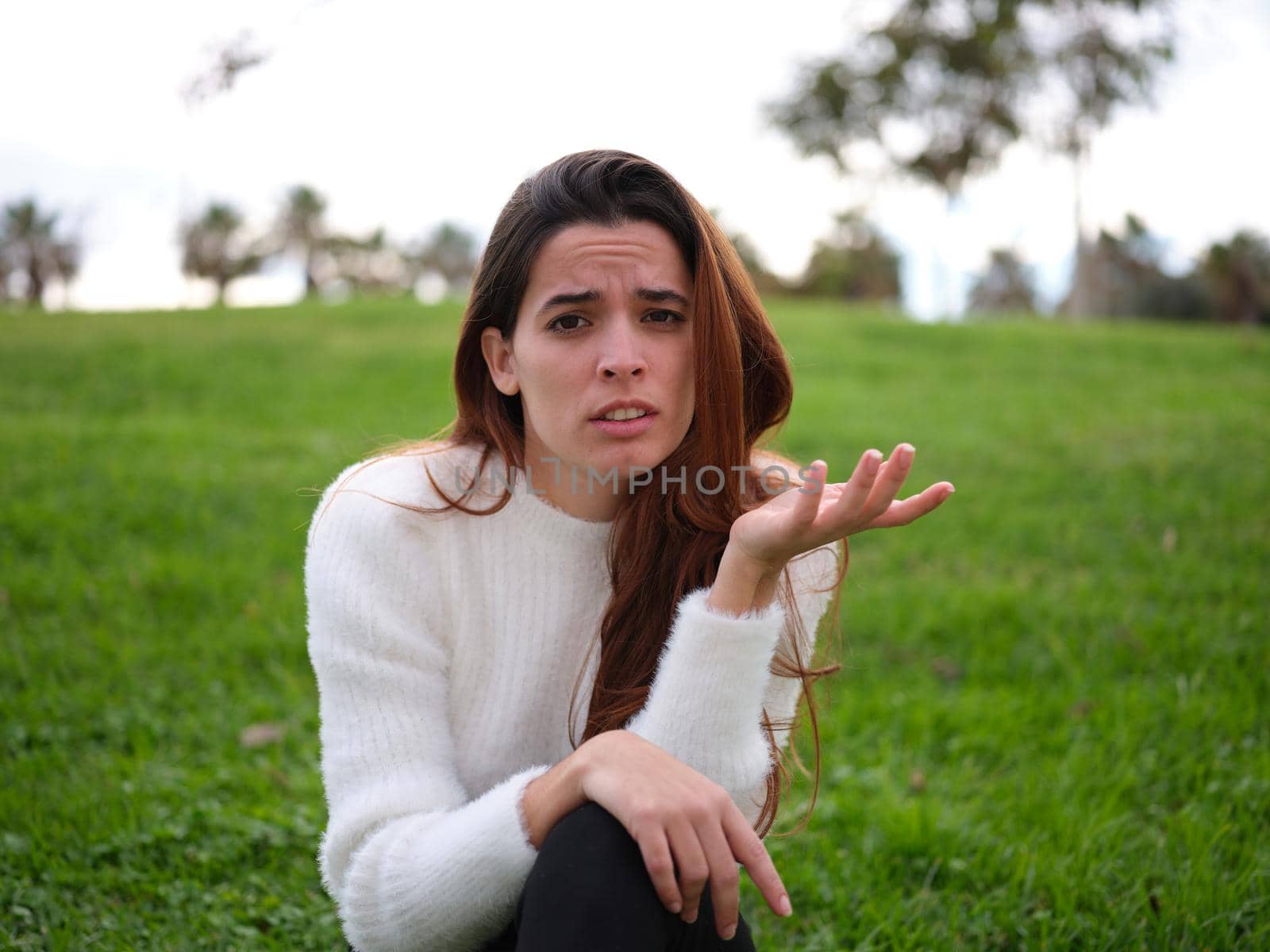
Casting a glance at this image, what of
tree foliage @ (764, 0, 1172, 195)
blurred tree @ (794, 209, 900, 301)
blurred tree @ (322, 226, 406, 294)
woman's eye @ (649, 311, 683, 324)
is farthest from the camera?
blurred tree @ (322, 226, 406, 294)

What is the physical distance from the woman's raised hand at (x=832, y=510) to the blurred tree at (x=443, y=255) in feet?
142

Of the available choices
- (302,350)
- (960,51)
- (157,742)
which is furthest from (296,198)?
(157,742)

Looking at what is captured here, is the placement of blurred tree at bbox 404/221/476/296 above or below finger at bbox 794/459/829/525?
above

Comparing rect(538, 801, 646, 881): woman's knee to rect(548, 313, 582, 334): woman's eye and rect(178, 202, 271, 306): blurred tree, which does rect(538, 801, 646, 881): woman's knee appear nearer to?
rect(548, 313, 582, 334): woman's eye

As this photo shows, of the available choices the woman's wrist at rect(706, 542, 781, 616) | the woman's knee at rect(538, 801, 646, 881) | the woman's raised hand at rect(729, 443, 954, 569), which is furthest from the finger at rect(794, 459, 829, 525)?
the woman's knee at rect(538, 801, 646, 881)

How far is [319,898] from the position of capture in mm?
2686

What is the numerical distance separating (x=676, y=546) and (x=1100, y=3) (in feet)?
31.4

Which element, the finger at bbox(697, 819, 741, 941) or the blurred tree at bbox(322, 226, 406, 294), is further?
the blurred tree at bbox(322, 226, 406, 294)

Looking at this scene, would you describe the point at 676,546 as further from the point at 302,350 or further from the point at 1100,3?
the point at 302,350

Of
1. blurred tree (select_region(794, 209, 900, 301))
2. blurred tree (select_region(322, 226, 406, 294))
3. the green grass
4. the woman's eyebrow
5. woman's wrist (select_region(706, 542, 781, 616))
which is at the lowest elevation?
the green grass

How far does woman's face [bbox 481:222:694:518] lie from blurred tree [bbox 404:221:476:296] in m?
42.7

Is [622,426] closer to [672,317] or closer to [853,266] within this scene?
[672,317]

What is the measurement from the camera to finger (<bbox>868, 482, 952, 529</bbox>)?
1.49 m

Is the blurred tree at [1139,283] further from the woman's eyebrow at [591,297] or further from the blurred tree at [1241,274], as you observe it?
the woman's eyebrow at [591,297]
